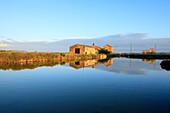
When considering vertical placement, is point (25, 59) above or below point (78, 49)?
below

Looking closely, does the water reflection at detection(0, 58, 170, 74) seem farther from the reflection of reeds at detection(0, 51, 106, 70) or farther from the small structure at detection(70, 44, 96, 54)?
the small structure at detection(70, 44, 96, 54)

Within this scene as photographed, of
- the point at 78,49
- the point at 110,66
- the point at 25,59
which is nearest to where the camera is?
the point at 110,66

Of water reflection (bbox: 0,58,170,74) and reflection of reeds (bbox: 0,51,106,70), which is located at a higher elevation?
reflection of reeds (bbox: 0,51,106,70)

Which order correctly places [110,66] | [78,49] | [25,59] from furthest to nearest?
[78,49], [25,59], [110,66]

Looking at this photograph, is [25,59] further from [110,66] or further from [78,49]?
[78,49]

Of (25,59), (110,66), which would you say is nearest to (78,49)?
(25,59)

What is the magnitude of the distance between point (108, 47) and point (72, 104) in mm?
131051

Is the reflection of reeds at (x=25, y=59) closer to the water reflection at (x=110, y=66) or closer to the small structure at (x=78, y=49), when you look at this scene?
the water reflection at (x=110, y=66)

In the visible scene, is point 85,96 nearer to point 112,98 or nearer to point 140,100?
point 112,98

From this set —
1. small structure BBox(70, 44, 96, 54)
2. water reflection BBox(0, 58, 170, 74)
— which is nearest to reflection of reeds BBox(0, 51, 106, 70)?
water reflection BBox(0, 58, 170, 74)

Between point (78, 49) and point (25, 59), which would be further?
point (78, 49)

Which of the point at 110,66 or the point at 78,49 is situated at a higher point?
the point at 78,49

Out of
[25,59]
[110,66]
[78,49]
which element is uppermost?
[78,49]

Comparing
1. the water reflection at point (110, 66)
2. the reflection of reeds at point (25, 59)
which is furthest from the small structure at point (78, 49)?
the water reflection at point (110, 66)
